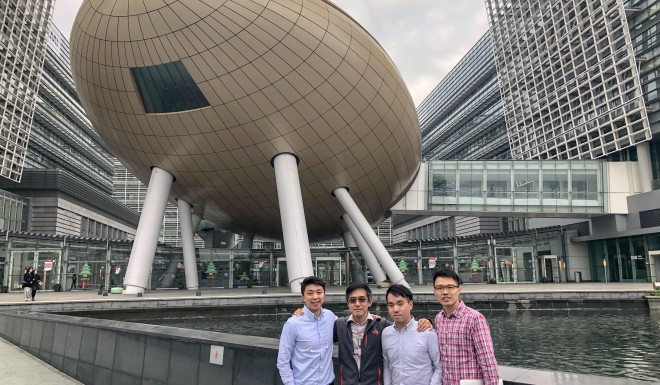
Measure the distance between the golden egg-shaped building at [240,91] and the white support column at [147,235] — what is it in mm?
901

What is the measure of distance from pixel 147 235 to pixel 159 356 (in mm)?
17939

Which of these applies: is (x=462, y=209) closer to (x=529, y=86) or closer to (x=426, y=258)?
(x=426, y=258)

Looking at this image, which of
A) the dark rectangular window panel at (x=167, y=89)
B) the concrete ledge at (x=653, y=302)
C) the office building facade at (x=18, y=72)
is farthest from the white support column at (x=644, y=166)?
the office building facade at (x=18, y=72)

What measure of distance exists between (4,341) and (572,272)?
41212 millimetres

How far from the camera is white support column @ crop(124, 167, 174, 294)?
72.9ft

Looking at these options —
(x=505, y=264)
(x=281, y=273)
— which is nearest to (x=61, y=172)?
(x=281, y=273)

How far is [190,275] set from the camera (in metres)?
29.9

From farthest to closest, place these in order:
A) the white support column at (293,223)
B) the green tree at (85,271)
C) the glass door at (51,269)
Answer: the green tree at (85,271) → the glass door at (51,269) → the white support column at (293,223)

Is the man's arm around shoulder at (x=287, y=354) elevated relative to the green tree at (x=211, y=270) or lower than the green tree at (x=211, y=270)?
lower

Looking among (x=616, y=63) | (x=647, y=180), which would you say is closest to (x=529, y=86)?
(x=616, y=63)

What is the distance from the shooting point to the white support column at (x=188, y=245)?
29594mm

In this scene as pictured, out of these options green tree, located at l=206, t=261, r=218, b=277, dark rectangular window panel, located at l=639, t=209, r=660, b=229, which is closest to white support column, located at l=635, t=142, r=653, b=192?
dark rectangular window panel, located at l=639, t=209, r=660, b=229

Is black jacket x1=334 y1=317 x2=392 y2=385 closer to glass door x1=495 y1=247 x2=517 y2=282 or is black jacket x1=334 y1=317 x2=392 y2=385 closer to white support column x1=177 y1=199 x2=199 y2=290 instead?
white support column x1=177 y1=199 x2=199 y2=290

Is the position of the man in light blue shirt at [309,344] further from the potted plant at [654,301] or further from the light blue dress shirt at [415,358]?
the potted plant at [654,301]
